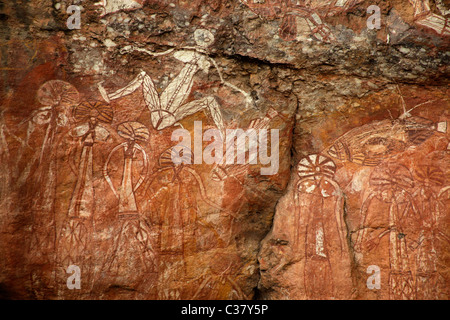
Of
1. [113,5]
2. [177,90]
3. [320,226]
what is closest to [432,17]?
[320,226]

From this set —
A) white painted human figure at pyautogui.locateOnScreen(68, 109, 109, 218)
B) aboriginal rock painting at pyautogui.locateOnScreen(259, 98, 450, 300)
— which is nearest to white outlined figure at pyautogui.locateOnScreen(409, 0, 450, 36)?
aboriginal rock painting at pyautogui.locateOnScreen(259, 98, 450, 300)

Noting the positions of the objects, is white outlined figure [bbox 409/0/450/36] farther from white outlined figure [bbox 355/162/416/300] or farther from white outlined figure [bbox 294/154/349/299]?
white outlined figure [bbox 294/154/349/299]

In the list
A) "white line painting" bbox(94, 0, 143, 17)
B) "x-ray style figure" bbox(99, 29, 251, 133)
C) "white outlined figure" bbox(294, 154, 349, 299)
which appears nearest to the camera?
"white line painting" bbox(94, 0, 143, 17)

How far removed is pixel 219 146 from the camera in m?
3.21

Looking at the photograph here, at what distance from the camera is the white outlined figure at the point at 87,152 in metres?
3.07

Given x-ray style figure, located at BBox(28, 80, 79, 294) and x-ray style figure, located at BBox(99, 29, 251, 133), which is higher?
x-ray style figure, located at BBox(99, 29, 251, 133)

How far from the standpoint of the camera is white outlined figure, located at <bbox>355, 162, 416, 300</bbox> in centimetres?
313

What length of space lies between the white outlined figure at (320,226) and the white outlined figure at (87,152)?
1.74m

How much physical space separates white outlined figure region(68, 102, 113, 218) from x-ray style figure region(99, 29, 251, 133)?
14 cm

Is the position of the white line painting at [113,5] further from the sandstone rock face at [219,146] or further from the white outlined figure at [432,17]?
the white outlined figure at [432,17]

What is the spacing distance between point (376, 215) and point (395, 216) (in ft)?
0.50

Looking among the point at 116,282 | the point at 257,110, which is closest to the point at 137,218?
the point at 116,282

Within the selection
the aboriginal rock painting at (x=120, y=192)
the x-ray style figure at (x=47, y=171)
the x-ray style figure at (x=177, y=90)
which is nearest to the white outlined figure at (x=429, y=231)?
the aboriginal rock painting at (x=120, y=192)

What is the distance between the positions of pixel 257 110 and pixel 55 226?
1.91 m
